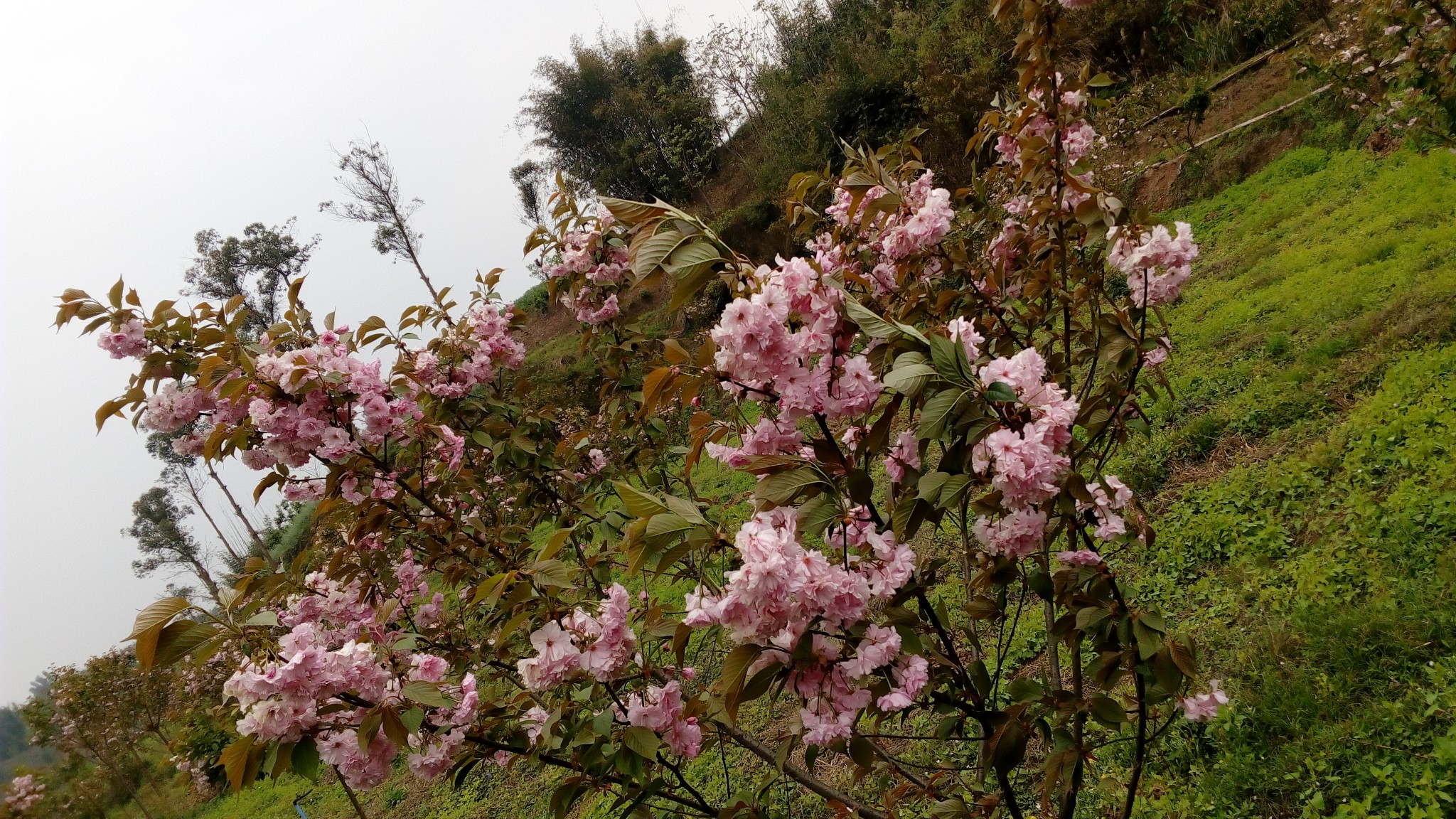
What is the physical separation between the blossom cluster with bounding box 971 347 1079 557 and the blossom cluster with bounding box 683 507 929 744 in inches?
7.0

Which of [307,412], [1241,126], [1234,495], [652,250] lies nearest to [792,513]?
[652,250]

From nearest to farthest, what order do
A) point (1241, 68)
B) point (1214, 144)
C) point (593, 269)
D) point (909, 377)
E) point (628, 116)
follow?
point (909, 377), point (593, 269), point (1214, 144), point (1241, 68), point (628, 116)

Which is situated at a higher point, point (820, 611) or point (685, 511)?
point (685, 511)

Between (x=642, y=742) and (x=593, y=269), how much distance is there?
1890mm

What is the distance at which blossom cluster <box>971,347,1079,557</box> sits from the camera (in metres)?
0.92

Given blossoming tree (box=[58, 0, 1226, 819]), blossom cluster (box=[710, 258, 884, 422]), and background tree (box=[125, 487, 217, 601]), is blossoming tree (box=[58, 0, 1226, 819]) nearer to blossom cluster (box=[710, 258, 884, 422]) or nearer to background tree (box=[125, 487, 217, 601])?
blossom cluster (box=[710, 258, 884, 422])

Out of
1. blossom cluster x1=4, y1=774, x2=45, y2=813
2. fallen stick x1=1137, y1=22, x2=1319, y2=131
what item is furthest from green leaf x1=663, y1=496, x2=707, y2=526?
fallen stick x1=1137, y1=22, x2=1319, y2=131

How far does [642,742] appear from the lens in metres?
1.26

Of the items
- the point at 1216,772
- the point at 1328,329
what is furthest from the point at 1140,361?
the point at 1328,329

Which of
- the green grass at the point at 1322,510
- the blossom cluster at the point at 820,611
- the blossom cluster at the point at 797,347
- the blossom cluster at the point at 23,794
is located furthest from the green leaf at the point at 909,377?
the blossom cluster at the point at 23,794

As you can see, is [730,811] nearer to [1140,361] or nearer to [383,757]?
[383,757]

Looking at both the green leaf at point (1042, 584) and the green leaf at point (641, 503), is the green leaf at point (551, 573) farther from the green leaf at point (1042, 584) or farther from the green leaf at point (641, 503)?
the green leaf at point (1042, 584)

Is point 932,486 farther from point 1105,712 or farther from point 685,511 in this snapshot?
point 1105,712

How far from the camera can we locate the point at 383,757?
4.60ft
